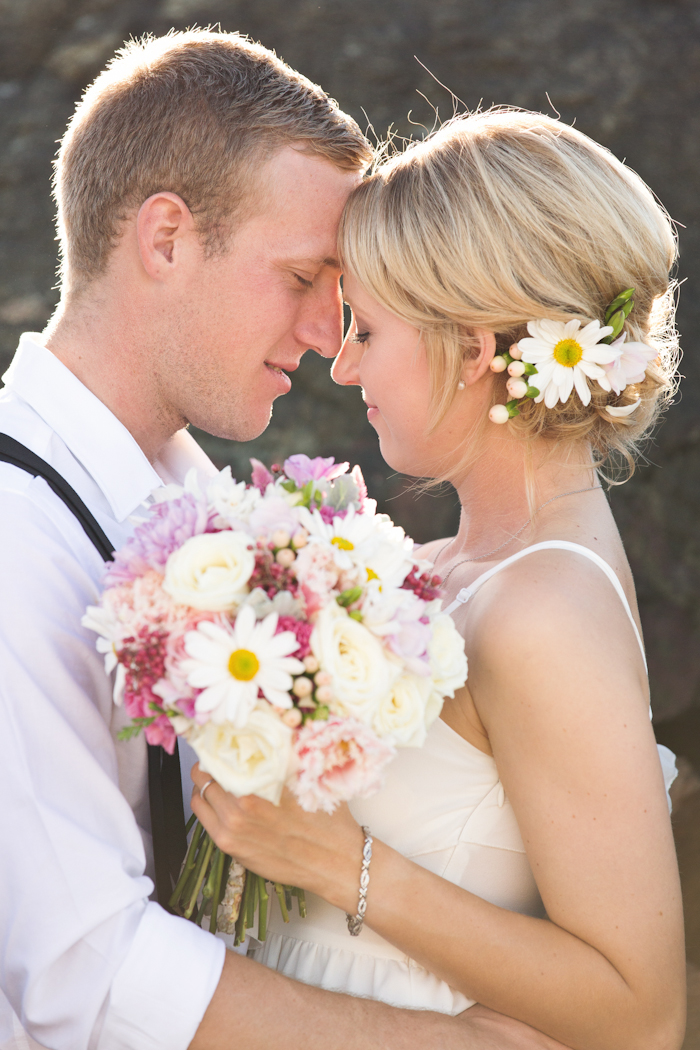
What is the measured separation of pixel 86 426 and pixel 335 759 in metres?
1.22

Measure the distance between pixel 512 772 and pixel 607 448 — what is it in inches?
40.1

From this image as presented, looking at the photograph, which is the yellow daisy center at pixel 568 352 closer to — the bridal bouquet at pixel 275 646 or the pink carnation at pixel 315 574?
the bridal bouquet at pixel 275 646

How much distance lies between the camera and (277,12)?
5.16 meters

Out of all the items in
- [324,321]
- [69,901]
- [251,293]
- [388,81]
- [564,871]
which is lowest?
[564,871]

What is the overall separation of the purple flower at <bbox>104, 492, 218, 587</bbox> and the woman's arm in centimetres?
53

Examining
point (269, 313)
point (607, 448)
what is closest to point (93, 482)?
point (269, 313)

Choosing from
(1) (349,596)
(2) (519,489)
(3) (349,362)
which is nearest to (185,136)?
(3) (349,362)

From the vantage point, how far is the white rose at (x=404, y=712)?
1.53 metres

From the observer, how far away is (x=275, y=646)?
1.44 metres

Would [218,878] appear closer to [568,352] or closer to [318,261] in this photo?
[568,352]

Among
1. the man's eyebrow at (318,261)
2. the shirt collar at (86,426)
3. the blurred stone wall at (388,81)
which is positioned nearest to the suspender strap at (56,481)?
the shirt collar at (86,426)

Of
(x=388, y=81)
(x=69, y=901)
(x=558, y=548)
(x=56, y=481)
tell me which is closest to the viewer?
(x=69, y=901)

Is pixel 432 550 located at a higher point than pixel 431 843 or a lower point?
higher

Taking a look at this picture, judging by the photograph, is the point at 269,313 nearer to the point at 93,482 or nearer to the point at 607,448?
the point at 93,482
